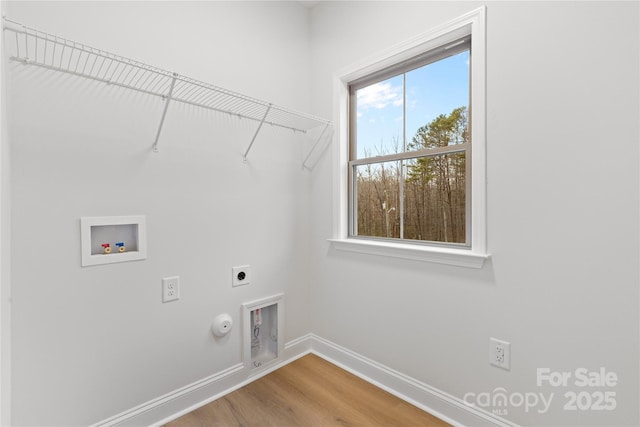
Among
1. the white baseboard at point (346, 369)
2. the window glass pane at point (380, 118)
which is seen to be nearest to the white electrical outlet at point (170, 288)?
the white baseboard at point (346, 369)

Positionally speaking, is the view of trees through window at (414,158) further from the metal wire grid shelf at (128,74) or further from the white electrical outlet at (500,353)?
the white electrical outlet at (500,353)

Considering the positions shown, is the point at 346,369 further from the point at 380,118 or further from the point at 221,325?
the point at 380,118

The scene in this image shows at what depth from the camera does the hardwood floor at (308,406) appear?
156 cm

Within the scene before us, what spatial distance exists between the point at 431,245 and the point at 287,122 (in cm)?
126

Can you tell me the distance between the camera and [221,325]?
1.75 m

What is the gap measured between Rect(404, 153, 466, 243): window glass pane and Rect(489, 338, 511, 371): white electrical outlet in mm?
503

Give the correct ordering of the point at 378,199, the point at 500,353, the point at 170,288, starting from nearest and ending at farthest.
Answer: the point at 500,353 → the point at 170,288 → the point at 378,199

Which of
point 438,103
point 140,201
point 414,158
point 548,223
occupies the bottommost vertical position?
point 548,223

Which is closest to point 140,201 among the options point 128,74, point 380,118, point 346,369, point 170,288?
point 170,288

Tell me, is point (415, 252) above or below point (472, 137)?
below

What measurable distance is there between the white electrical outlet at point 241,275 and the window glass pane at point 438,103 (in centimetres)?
126

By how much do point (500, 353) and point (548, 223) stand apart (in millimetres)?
638

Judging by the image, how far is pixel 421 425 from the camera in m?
1.53

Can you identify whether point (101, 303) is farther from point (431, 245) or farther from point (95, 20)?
point (431, 245)
